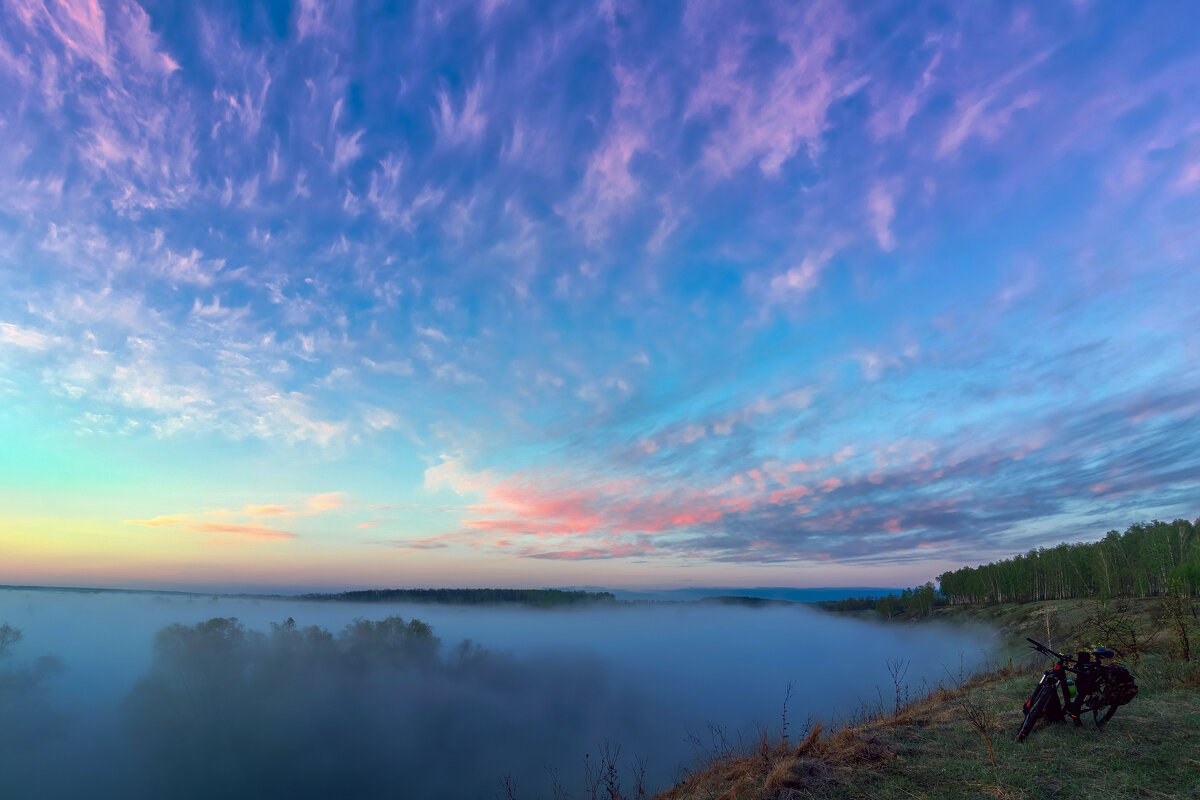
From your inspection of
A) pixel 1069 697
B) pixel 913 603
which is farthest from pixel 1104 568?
pixel 1069 697

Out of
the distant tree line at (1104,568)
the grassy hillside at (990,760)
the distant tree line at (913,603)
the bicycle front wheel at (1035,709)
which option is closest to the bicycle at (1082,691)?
the bicycle front wheel at (1035,709)

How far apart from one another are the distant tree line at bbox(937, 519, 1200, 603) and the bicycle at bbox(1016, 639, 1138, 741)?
69504mm

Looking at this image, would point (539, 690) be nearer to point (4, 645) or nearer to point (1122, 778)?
A: point (4, 645)

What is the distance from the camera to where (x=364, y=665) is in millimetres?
181250

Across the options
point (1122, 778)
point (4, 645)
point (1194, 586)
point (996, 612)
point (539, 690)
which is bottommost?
point (539, 690)

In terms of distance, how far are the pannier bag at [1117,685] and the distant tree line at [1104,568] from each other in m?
69.7

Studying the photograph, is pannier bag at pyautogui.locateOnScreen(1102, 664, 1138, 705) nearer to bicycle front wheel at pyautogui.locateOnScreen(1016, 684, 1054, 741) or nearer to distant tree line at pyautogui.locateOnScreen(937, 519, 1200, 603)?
bicycle front wheel at pyautogui.locateOnScreen(1016, 684, 1054, 741)

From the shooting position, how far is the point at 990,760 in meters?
10.0

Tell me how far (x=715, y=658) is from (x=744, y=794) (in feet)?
686

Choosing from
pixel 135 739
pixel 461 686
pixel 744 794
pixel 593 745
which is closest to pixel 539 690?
pixel 461 686

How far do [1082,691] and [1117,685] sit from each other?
67cm

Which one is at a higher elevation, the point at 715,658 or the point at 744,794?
the point at 744,794

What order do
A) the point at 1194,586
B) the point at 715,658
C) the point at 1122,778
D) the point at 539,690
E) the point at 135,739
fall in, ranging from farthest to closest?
the point at 715,658 < the point at 539,690 < the point at 135,739 < the point at 1194,586 < the point at 1122,778

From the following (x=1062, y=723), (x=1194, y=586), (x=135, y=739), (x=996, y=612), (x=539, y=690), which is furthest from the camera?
(x=539, y=690)
